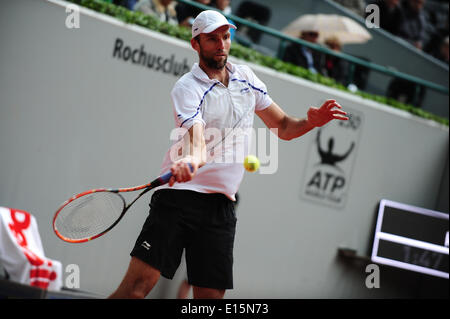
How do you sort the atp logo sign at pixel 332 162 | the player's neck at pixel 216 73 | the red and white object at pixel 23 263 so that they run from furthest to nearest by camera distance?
the atp logo sign at pixel 332 162 < the red and white object at pixel 23 263 < the player's neck at pixel 216 73

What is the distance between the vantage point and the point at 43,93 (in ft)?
20.3

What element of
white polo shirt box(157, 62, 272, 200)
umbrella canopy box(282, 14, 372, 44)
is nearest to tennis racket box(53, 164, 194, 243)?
white polo shirt box(157, 62, 272, 200)

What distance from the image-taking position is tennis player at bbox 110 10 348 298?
3539mm

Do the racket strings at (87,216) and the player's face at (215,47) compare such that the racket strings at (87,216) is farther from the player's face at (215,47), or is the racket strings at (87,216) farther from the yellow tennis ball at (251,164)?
the player's face at (215,47)

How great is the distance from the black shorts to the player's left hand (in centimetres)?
72

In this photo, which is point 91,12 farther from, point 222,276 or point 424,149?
point 424,149

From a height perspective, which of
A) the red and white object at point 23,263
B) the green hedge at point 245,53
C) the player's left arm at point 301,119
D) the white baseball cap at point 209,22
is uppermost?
the green hedge at point 245,53

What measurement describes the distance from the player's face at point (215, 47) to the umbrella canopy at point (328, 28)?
4.90m

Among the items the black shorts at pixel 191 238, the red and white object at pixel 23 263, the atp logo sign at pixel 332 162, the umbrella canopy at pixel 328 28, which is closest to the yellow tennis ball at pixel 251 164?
the black shorts at pixel 191 238

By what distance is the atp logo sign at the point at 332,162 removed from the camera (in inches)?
299

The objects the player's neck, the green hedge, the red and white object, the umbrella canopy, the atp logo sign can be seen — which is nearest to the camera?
the player's neck

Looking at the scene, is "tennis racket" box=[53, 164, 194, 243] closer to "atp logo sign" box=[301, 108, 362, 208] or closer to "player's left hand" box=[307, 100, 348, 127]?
"player's left hand" box=[307, 100, 348, 127]

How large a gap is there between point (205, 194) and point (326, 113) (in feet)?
2.67

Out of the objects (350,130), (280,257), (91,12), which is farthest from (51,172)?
(350,130)
